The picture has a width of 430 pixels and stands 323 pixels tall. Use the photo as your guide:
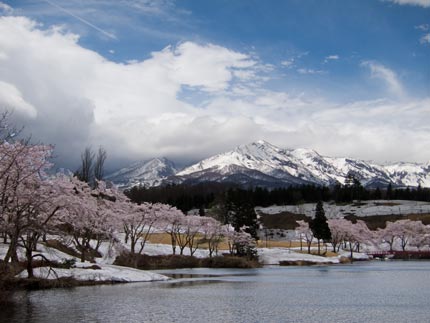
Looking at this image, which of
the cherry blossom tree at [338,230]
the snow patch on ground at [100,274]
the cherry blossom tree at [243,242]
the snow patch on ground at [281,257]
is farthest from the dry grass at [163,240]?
the snow patch on ground at [100,274]

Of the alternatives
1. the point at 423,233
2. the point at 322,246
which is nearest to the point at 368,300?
the point at 322,246

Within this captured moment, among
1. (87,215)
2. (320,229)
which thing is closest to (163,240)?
(320,229)

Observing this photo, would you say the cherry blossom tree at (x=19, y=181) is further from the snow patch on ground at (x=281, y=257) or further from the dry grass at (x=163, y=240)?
the dry grass at (x=163, y=240)

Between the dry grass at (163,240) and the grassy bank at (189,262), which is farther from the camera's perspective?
the dry grass at (163,240)

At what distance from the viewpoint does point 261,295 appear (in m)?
A: 37.5

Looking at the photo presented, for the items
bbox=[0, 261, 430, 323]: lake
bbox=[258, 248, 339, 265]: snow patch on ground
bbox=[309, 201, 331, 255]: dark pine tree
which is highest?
bbox=[309, 201, 331, 255]: dark pine tree

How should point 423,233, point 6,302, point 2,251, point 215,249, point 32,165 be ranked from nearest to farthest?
point 6,302 < point 32,165 < point 2,251 < point 215,249 < point 423,233

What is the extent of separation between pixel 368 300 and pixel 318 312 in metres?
7.65

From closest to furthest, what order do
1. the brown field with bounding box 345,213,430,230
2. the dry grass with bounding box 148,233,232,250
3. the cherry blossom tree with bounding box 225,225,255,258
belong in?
the cherry blossom tree with bounding box 225,225,255,258 < the dry grass with bounding box 148,233,232,250 < the brown field with bounding box 345,213,430,230

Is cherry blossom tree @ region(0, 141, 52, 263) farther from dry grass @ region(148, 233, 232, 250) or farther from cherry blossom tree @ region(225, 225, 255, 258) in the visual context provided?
dry grass @ region(148, 233, 232, 250)

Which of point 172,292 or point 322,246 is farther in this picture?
point 322,246

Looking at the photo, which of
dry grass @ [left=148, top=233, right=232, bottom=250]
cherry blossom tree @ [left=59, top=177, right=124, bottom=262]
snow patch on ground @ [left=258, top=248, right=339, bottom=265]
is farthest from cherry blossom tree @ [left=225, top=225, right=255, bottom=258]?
cherry blossom tree @ [left=59, top=177, right=124, bottom=262]

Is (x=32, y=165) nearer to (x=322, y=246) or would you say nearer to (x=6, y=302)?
(x=6, y=302)

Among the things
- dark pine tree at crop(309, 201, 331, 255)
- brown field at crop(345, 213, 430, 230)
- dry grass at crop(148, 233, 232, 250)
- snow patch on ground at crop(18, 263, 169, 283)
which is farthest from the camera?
brown field at crop(345, 213, 430, 230)
